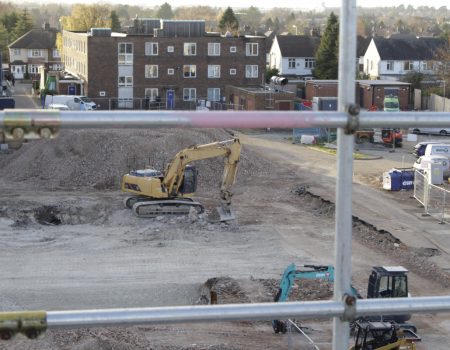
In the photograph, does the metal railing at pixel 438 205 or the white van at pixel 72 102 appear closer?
the metal railing at pixel 438 205

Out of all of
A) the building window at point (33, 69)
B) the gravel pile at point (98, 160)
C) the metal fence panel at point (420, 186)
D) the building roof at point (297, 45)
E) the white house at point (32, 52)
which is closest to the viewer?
the metal fence panel at point (420, 186)

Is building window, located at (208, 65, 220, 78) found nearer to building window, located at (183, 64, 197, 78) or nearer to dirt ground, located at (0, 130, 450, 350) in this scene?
building window, located at (183, 64, 197, 78)

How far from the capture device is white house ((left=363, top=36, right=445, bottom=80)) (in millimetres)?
63094

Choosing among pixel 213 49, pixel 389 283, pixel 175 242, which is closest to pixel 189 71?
pixel 213 49

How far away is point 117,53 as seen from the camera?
49.3 metres

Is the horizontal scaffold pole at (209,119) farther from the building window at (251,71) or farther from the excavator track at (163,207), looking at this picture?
the building window at (251,71)

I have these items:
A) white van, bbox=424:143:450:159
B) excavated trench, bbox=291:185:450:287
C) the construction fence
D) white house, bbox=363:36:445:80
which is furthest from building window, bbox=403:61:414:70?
excavated trench, bbox=291:185:450:287

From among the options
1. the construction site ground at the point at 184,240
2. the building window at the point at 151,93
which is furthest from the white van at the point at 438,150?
the building window at the point at 151,93

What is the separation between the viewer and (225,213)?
26312 mm

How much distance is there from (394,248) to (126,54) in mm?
30323

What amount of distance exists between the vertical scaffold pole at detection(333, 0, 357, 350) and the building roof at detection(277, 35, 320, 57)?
6427 centimetres

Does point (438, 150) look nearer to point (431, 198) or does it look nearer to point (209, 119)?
point (431, 198)

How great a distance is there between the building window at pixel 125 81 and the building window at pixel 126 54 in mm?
893

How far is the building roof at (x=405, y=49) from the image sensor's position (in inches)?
2488
